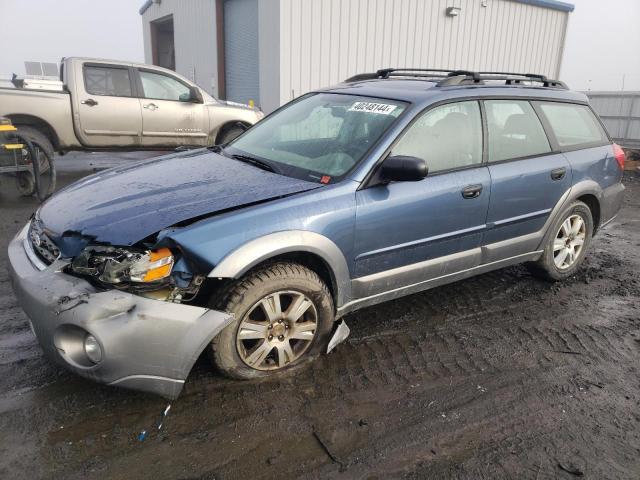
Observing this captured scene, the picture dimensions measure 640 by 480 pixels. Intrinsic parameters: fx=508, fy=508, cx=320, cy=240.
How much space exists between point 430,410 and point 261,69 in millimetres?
10066

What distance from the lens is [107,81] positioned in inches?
318

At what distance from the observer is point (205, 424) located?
2512 mm

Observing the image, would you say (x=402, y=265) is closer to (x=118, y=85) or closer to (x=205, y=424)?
(x=205, y=424)

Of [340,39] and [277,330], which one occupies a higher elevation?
[340,39]

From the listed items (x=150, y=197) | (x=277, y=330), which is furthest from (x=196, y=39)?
(x=277, y=330)

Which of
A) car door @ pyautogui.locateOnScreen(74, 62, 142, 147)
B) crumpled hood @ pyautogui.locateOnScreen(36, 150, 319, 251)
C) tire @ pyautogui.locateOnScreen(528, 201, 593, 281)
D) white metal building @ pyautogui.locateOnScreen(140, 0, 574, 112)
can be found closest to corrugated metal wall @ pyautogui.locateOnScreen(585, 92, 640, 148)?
white metal building @ pyautogui.locateOnScreen(140, 0, 574, 112)

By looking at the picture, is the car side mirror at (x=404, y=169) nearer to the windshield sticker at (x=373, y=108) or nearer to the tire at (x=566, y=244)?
the windshield sticker at (x=373, y=108)

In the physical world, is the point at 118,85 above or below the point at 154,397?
above

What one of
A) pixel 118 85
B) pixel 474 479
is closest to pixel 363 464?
pixel 474 479

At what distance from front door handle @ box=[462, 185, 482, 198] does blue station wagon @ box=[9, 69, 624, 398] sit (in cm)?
2

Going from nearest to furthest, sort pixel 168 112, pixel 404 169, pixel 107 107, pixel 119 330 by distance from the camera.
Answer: pixel 119 330
pixel 404 169
pixel 107 107
pixel 168 112

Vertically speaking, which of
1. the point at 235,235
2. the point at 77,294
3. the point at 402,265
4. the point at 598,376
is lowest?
the point at 598,376

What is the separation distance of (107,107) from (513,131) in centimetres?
649

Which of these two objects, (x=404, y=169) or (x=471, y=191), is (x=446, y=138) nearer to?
(x=471, y=191)
